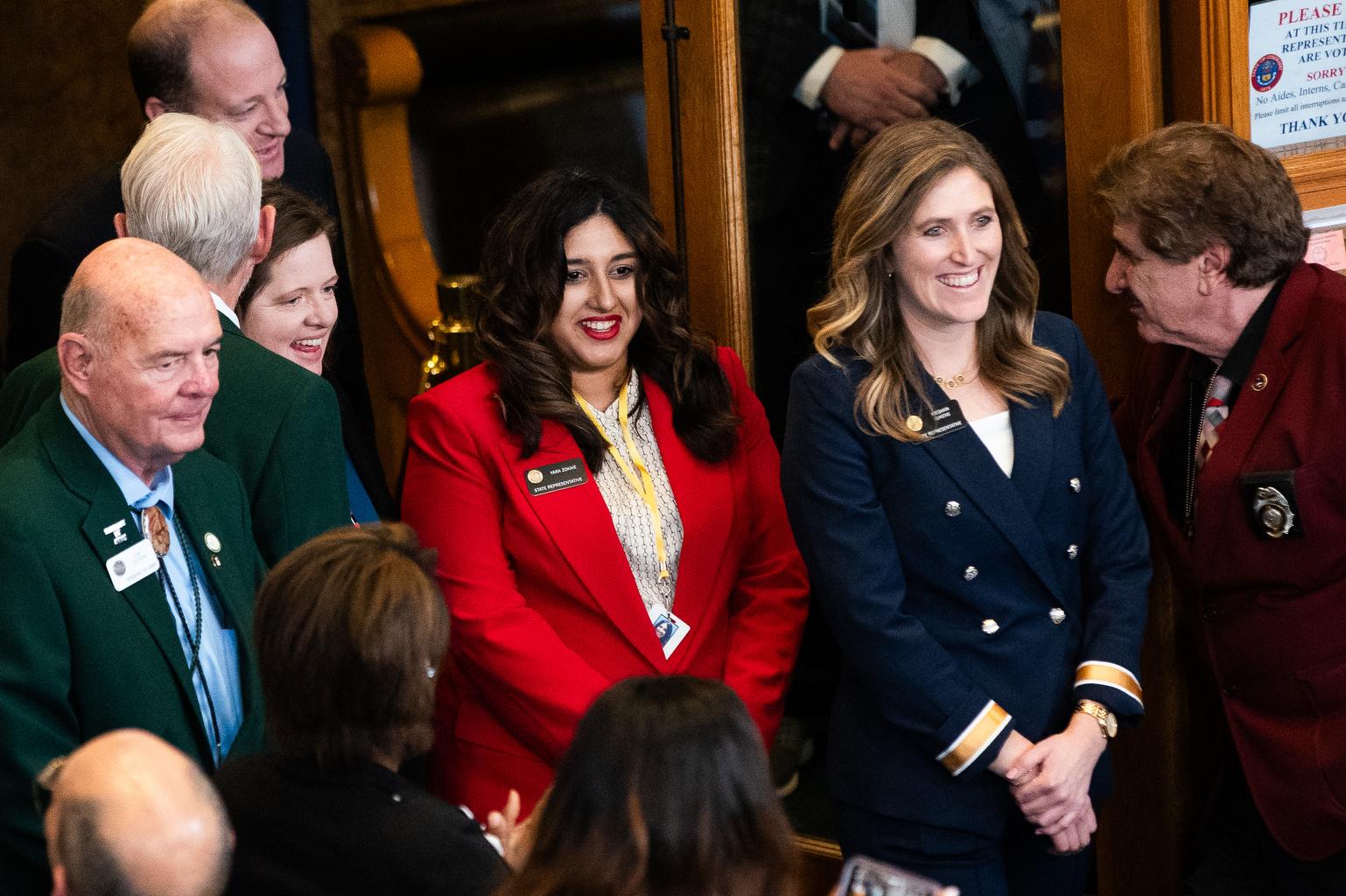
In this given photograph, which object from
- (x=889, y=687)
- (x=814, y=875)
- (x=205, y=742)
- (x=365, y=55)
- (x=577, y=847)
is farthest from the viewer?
(x=365, y=55)

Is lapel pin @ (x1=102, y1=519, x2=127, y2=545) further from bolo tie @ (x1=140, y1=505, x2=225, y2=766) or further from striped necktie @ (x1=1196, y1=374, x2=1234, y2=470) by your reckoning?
striped necktie @ (x1=1196, y1=374, x2=1234, y2=470)

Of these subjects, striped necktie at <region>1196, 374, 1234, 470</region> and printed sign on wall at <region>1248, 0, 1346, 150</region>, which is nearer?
striped necktie at <region>1196, 374, 1234, 470</region>

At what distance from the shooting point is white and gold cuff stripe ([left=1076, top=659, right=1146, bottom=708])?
2.61 metres

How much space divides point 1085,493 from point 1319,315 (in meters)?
0.48

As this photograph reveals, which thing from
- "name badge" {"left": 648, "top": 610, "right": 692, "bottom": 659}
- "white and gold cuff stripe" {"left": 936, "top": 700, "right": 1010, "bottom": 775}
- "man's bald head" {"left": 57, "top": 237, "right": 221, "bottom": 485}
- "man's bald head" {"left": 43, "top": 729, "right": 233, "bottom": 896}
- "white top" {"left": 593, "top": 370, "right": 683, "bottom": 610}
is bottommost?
"white and gold cuff stripe" {"left": 936, "top": 700, "right": 1010, "bottom": 775}

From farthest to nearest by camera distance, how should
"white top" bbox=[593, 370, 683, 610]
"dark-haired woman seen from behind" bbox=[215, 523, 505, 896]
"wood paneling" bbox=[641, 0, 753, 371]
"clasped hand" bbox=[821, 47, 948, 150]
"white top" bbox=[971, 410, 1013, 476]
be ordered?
1. "wood paneling" bbox=[641, 0, 753, 371]
2. "clasped hand" bbox=[821, 47, 948, 150]
3. "white top" bbox=[593, 370, 683, 610]
4. "white top" bbox=[971, 410, 1013, 476]
5. "dark-haired woman seen from behind" bbox=[215, 523, 505, 896]

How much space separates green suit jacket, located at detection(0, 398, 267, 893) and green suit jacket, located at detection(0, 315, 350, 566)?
0.34 m

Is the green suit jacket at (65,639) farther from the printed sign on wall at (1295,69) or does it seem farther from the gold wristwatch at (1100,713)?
the printed sign on wall at (1295,69)

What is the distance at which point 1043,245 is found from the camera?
317 cm

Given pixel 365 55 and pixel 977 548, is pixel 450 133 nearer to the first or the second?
pixel 365 55

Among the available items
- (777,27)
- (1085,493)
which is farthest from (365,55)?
(1085,493)

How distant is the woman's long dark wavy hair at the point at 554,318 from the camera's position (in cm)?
285

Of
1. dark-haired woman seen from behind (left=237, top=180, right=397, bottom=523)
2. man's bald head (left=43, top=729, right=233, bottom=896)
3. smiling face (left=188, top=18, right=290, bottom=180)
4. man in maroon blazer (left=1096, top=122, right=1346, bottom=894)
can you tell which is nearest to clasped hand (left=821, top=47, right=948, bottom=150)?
man in maroon blazer (left=1096, top=122, right=1346, bottom=894)

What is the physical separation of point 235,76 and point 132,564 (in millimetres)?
1538
